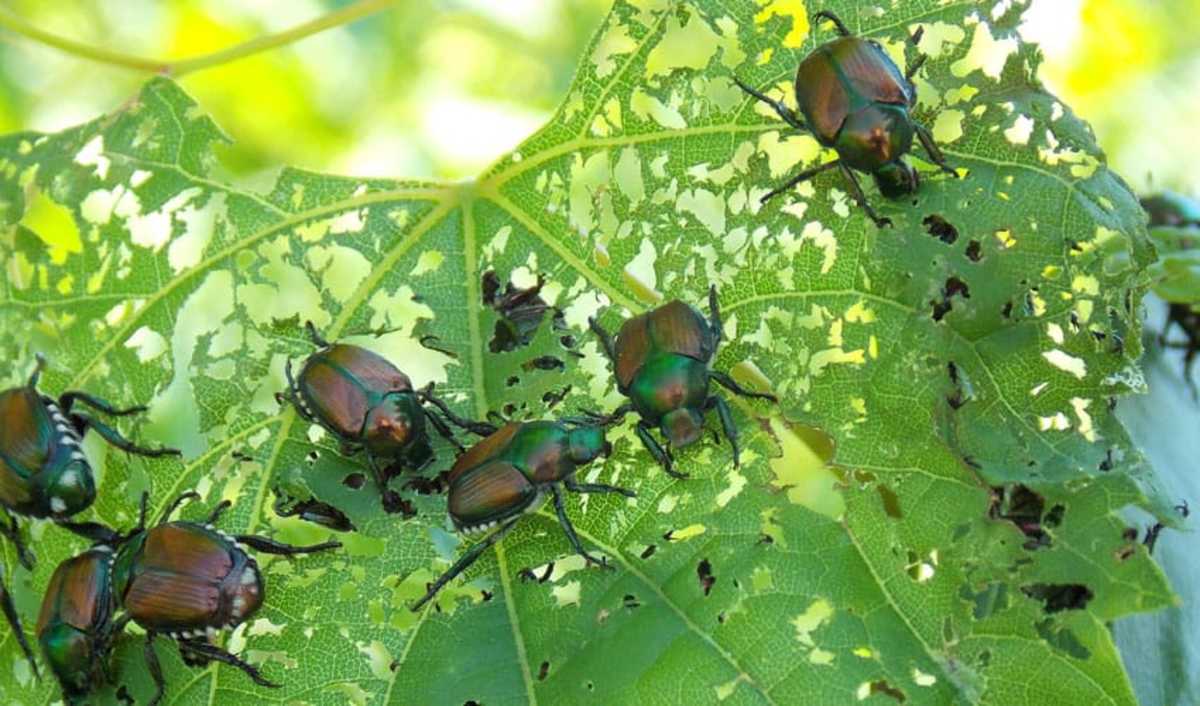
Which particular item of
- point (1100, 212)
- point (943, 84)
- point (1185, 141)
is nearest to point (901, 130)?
point (943, 84)

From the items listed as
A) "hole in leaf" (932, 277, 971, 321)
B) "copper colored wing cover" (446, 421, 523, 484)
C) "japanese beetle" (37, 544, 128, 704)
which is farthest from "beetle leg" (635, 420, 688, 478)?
"japanese beetle" (37, 544, 128, 704)

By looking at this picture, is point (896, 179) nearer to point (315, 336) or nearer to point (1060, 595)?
point (1060, 595)

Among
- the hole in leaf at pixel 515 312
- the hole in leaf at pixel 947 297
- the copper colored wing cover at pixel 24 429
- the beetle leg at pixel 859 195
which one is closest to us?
the hole in leaf at pixel 947 297

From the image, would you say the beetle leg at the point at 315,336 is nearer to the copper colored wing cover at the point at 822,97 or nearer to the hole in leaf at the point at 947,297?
the copper colored wing cover at the point at 822,97

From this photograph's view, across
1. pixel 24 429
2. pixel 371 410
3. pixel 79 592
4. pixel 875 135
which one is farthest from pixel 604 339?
pixel 24 429

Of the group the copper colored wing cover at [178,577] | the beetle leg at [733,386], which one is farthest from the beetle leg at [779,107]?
the copper colored wing cover at [178,577]

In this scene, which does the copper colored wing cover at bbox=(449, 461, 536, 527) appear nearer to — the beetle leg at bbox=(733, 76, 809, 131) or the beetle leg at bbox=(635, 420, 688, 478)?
the beetle leg at bbox=(635, 420, 688, 478)
